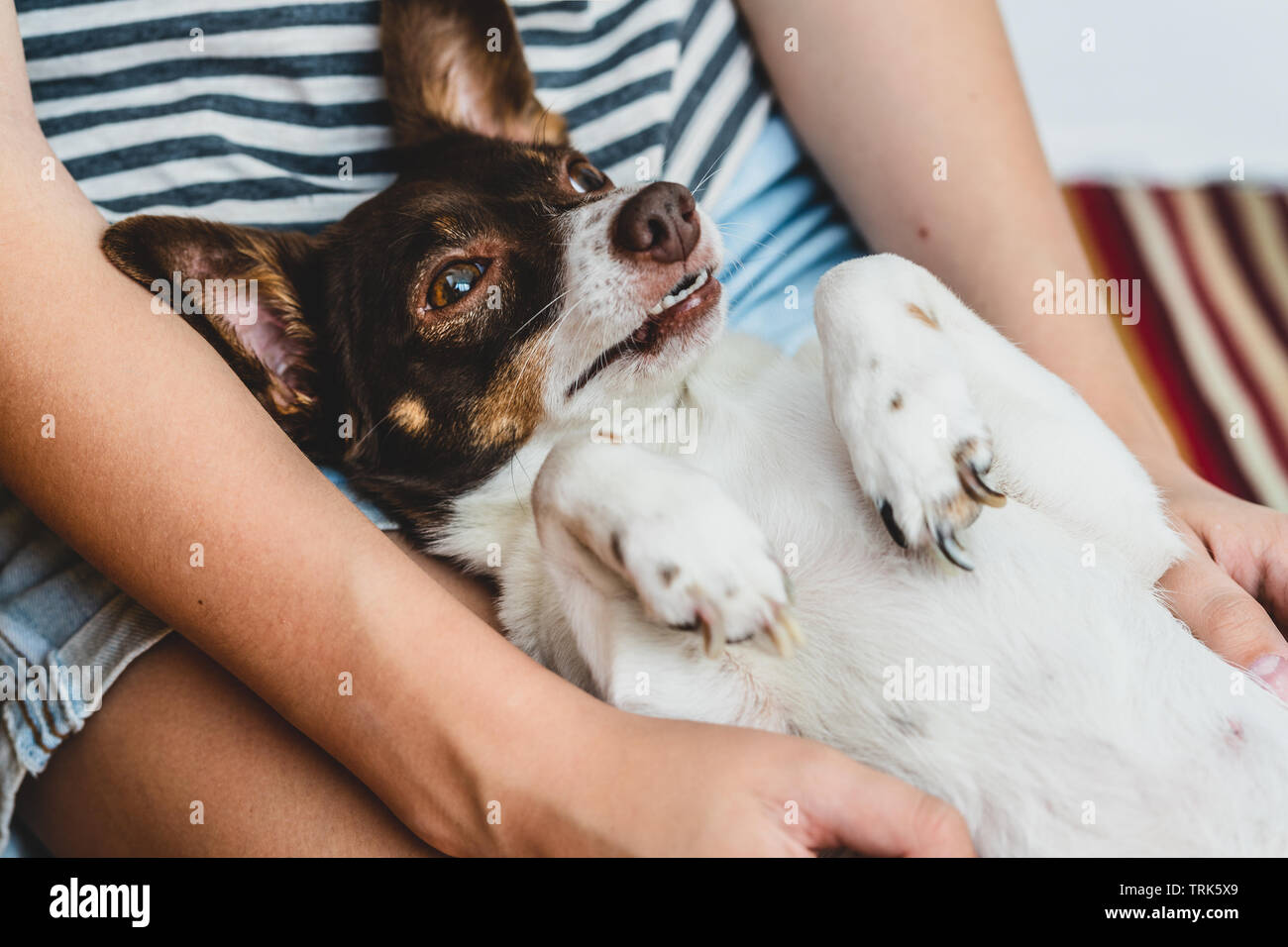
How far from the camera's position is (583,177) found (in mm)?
2021

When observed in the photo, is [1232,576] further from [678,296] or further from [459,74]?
[459,74]

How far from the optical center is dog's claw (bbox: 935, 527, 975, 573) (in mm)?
1404

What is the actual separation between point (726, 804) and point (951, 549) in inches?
19.7

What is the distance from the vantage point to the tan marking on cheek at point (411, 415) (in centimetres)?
181

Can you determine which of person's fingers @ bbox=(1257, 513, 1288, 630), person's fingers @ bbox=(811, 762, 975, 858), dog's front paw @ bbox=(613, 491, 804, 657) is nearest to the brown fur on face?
dog's front paw @ bbox=(613, 491, 804, 657)

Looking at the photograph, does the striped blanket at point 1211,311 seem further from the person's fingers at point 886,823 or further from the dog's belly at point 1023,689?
the person's fingers at point 886,823

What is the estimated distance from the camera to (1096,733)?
138cm

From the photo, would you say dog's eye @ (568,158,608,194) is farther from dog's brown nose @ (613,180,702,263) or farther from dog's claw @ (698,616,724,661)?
dog's claw @ (698,616,724,661)

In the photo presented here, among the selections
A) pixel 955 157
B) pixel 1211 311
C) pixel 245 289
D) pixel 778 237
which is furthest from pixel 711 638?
pixel 1211 311

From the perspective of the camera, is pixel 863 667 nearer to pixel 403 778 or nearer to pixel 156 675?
pixel 403 778

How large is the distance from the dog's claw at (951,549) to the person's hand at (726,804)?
1.11ft

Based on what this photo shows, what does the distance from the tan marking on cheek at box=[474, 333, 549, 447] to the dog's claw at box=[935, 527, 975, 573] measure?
29.6 inches

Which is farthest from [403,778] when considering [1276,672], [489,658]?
[1276,672]

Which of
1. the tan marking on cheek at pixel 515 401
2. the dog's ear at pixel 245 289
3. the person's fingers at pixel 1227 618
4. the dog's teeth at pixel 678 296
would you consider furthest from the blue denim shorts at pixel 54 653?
the person's fingers at pixel 1227 618
